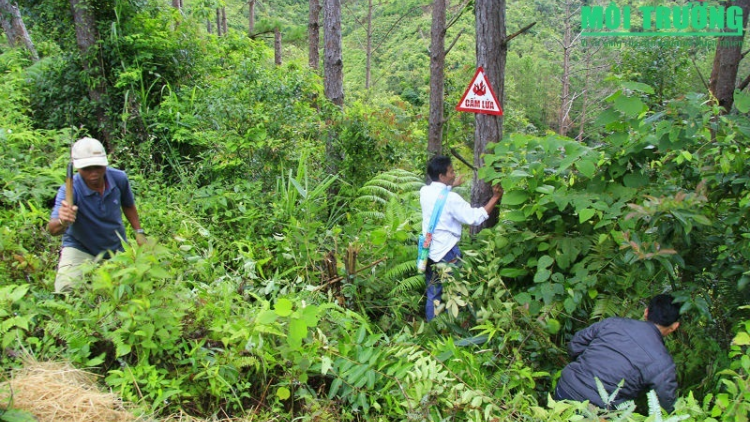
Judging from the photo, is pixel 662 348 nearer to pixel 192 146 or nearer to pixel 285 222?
pixel 285 222

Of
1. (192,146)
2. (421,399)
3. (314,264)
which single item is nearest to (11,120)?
(192,146)

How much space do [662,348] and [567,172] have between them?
5.01 feet

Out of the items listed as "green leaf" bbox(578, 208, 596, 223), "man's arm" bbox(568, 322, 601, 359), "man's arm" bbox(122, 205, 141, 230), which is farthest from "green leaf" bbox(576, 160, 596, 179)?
"man's arm" bbox(122, 205, 141, 230)

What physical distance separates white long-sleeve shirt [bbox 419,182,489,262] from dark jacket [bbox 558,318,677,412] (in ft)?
4.82

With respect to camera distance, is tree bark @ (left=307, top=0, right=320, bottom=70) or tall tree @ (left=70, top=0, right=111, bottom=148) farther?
tree bark @ (left=307, top=0, right=320, bottom=70)

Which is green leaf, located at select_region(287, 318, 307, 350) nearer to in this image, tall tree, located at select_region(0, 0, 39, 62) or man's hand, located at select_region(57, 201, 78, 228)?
man's hand, located at select_region(57, 201, 78, 228)

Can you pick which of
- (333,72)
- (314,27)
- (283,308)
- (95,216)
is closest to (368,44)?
(314,27)

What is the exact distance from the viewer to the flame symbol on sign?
15.6 feet

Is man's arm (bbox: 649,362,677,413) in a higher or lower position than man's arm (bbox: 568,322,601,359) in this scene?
lower

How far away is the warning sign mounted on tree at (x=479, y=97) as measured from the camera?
15.6ft

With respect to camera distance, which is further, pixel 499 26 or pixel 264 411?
pixel 499 26

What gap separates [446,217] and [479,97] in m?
1.22

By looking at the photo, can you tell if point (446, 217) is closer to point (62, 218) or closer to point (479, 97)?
point (479, 97)

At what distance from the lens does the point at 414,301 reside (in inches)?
186
